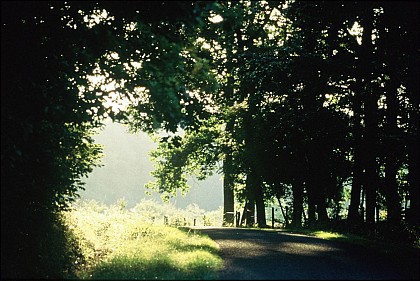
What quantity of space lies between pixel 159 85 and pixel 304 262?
580cm

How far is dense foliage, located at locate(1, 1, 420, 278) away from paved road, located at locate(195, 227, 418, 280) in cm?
419

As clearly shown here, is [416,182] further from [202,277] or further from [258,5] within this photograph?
[202,277]

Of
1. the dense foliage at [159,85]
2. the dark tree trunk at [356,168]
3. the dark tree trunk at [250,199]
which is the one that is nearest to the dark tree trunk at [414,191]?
the dense foliage at [159,85]

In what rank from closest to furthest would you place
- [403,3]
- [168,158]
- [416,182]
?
[403,3] → [416,182] → [168,158]

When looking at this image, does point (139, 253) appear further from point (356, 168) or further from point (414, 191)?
point (356, 168)

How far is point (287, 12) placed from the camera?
1772 cm

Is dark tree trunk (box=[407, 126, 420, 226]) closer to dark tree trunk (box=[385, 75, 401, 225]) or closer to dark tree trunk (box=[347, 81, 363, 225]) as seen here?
dark tree trunk (box=[385, 75, 401, 225])

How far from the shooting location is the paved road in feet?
26.4

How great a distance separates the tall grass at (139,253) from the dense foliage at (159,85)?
1003mm

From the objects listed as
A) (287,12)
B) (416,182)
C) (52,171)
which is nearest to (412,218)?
(416,182)

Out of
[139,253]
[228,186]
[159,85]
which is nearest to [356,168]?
[159,85]

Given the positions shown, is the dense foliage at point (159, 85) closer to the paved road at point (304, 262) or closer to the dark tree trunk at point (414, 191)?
the dark tree trunk at point (414, 191)

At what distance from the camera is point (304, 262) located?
31.0ft

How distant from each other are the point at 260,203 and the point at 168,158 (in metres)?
9.15
